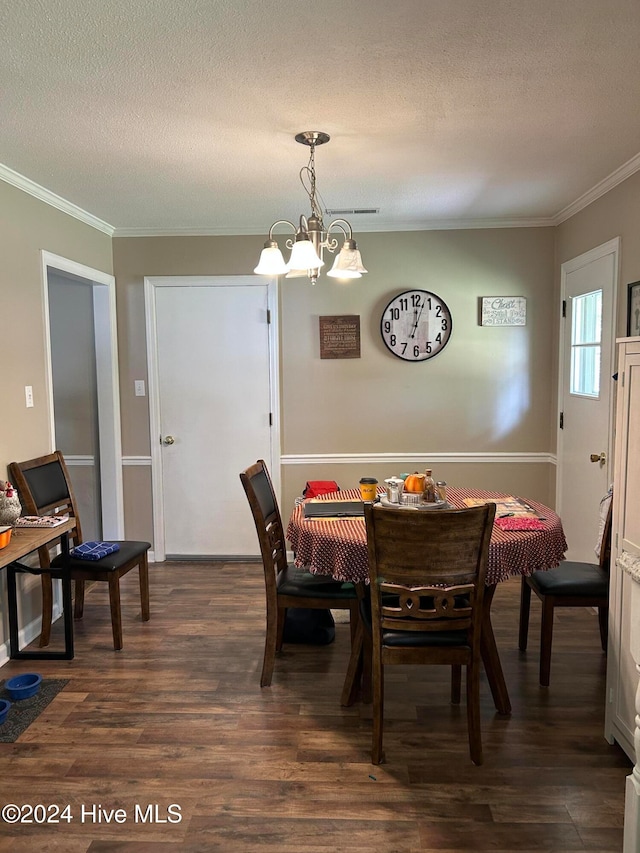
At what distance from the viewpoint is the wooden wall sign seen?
432cm

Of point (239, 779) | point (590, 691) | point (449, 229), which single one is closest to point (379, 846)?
point (239, 779)

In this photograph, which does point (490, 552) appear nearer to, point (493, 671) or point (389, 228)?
point (493, 671)

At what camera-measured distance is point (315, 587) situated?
8.73ft

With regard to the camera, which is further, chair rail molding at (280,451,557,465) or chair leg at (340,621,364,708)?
chair rail molding at (280,451,557,465)

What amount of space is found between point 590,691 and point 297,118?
8.85 ft

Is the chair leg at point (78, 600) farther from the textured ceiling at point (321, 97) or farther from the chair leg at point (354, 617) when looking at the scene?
the textured ceiling at point (321, 97)

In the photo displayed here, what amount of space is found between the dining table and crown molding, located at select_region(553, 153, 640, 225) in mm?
1776

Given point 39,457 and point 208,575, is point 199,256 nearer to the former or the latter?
point 39,457

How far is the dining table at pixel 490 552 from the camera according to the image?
229 cm

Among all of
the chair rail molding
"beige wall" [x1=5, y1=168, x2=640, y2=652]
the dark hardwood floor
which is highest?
"beige wall" [x1=5, y1=168, x2=640, y2=652]

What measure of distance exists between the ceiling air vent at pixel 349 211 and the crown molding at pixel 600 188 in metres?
1.21

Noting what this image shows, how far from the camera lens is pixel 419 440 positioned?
14.5 ft

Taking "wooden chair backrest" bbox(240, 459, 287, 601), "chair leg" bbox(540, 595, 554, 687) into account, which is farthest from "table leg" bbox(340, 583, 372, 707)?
"chair leg" bbox(540, 595, 554, 687)

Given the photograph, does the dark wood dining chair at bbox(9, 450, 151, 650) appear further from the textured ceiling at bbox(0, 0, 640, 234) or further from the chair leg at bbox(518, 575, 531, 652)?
the chair leg at bbox(518, 575, 531, 652)
